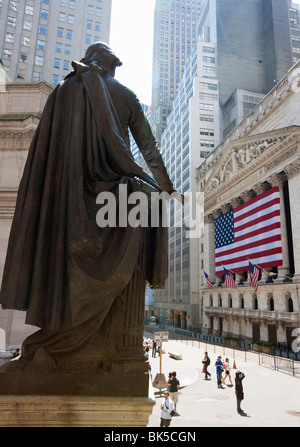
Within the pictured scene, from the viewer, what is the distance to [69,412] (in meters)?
2.48

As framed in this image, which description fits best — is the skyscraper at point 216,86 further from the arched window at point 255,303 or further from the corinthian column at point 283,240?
the corinthian column at point 283,240

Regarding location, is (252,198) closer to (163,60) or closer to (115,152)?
(115,152)

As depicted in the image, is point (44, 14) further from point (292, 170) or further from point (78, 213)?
point (78, 213)

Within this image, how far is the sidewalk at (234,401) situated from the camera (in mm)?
11457

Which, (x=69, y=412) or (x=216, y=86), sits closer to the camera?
(x=69, y=412)

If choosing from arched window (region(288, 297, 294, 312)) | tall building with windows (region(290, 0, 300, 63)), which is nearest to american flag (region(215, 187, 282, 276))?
arched window (region(288, 297, 294, 312))

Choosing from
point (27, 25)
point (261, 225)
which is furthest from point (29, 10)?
point (261, 225)

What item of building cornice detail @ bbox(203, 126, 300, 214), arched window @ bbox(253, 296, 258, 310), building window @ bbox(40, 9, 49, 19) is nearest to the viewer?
building cornice detail @ bbox(203, 126, 300, 214)

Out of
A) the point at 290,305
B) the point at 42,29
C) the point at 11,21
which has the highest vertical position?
the point at 11,21

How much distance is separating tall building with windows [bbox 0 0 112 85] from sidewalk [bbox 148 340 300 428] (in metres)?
48.2

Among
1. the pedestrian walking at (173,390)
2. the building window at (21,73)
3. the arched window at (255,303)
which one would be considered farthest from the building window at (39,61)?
the pedestrian walking at (173,390)

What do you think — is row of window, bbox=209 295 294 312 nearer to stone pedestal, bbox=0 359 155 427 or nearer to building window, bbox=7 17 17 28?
stone pedestal, bbox=0 359 155 427

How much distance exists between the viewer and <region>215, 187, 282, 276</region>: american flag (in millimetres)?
35541

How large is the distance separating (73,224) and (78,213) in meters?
0.11
